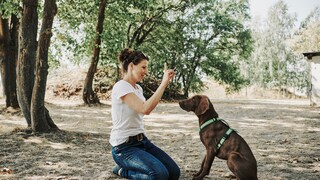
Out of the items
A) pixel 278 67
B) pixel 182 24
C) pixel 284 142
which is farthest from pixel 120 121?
pixel 278 67

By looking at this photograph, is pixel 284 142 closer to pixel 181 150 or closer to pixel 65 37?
pixel 181 150

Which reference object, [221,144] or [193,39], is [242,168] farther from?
[193,39]

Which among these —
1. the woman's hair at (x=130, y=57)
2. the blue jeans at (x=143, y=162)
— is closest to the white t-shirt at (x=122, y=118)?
the blue jeans at (x=143, y=162)

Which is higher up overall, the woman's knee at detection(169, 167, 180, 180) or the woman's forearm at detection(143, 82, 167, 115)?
the woman's forearm at detection(143, 82, 167, 115)

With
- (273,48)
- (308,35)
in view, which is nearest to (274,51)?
(273,48)

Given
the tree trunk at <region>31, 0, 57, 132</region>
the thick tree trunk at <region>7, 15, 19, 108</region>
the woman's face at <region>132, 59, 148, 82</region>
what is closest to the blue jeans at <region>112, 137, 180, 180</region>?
the woman's face at <region>132, 59, 148, 82</region>

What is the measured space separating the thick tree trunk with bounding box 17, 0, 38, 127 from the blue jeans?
4858 millimetres

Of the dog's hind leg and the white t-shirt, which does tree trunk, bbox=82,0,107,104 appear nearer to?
the white t-shirt

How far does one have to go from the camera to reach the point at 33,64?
8438 mm

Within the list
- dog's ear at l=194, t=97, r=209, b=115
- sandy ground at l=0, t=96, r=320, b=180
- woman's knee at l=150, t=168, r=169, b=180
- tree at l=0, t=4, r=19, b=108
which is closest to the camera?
woman's knee at l=150, t=168, r=169, b=180

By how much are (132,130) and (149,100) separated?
63 centimetres

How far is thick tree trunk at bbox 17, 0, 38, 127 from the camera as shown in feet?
26.8

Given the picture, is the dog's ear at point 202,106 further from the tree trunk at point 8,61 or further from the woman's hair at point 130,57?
the tree trunk at point 8,61

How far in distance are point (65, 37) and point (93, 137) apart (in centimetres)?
726
